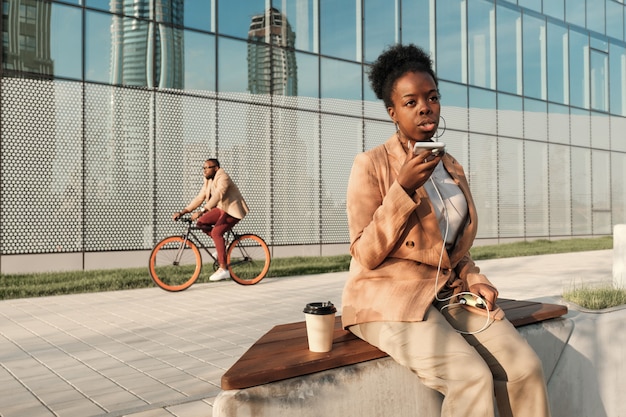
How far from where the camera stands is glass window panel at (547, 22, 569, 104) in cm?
2492

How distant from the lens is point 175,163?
1470 cm

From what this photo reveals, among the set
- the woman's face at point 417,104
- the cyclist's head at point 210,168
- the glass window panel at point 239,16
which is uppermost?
the glass window panel at point 239,16

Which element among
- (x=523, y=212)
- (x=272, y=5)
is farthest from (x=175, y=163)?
(x=523, y=212)

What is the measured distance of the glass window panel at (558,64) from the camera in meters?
24.9

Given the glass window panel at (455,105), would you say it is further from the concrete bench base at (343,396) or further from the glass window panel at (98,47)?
the concrete bench base at (343,396)

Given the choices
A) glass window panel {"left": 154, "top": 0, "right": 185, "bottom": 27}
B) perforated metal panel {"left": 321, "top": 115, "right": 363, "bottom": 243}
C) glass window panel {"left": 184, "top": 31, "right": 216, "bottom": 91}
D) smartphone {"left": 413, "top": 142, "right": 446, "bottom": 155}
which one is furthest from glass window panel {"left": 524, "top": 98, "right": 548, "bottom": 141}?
smartphone {"left": 413, "top": 142, "right": 446, "bottom": 155}

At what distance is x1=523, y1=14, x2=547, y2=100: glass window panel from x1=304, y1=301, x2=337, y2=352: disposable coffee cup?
2311 cm

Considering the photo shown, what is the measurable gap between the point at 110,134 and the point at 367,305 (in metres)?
12.2

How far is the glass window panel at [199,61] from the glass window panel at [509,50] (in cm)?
1174

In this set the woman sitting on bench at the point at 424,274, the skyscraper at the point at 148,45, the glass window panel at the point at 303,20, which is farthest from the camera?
the glass window panel at the point at 303,20

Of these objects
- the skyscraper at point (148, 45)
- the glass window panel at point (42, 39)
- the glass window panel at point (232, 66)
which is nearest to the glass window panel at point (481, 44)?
the glass window panel at point (232, 66)

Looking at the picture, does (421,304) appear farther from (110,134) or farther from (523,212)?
(523,212)

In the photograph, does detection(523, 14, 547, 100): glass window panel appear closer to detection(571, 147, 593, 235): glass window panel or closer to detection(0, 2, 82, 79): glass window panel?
detection(571, 147, 593, 235): glass window panel

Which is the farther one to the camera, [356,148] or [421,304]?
[356,148]
